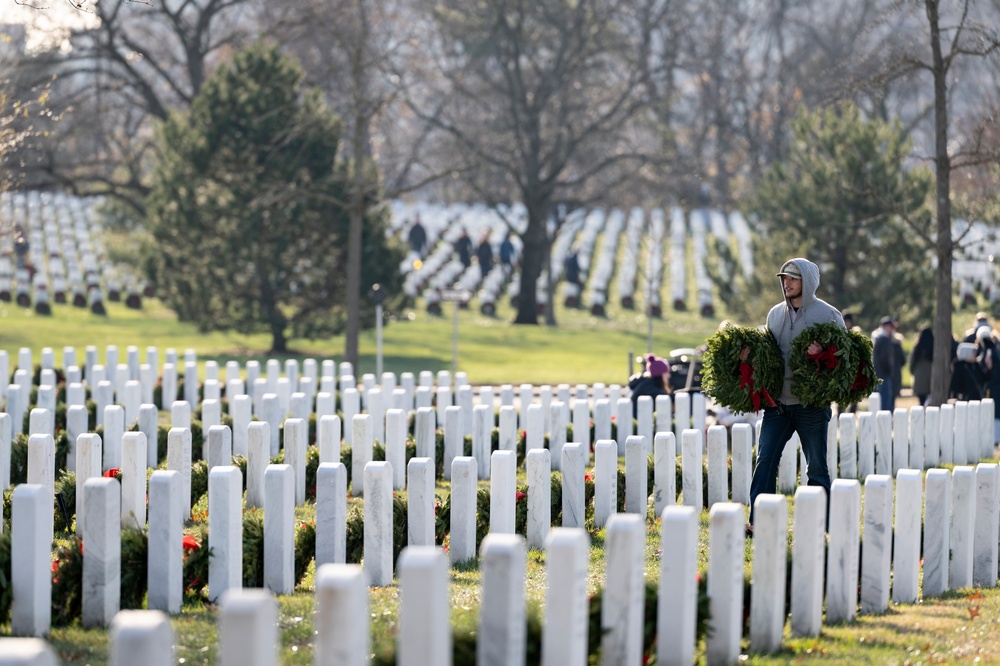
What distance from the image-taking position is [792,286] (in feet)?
27.6

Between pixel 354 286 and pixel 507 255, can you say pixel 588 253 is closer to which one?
pixel 507 255

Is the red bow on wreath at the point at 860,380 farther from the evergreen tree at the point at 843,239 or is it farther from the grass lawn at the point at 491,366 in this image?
the evergreen tree at the point at 843,239

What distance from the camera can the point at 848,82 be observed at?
1431cm

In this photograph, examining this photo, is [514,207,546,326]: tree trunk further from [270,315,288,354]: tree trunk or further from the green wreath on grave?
the green wreath on grave

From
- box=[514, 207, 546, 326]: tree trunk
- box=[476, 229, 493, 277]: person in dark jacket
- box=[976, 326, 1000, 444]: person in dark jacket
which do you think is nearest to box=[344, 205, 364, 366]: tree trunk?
box=[976, 326, 1000, 444]: person in dark jacket

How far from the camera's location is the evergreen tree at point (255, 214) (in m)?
25.7

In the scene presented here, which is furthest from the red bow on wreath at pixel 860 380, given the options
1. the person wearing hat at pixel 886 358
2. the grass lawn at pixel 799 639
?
the person wearing hat at pixel 886 358

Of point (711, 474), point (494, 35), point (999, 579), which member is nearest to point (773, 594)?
point (999, 579)

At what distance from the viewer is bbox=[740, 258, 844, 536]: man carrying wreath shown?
27.6 ft

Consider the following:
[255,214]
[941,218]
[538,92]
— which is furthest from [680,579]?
[538,92]

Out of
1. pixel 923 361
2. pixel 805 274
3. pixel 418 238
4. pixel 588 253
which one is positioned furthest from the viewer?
pixel 588 253

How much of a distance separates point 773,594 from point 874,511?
3.30 feet

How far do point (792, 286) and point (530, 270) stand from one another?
2804 centimetres

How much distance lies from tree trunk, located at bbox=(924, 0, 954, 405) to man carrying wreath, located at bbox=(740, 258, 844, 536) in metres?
5.64
